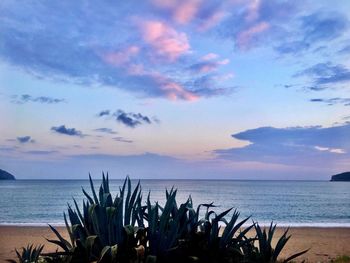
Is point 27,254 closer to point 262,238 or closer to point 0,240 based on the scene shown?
point 262,238

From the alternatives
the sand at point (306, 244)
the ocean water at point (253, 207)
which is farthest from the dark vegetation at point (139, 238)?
the sand at point (306, 244)

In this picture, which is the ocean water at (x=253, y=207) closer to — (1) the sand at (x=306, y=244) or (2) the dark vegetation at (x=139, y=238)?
(2) the dark vegetation at (x=139, y=238)

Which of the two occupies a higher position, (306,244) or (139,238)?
(139,238)

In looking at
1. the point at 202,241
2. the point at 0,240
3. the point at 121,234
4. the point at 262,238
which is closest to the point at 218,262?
the point at 202,241

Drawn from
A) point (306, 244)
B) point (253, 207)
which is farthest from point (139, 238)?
point (253, 207)

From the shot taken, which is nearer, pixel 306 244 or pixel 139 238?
pixel 139 238

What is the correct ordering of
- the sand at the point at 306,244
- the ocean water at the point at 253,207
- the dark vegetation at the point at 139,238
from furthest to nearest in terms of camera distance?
the ocean water at the point at 253,207
the sand at the point at 306,244
the dark vegetation at the point at 139,238

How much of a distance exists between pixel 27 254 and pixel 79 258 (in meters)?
1.81

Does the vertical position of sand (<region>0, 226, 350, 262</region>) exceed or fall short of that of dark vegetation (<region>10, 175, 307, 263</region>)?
it falls short

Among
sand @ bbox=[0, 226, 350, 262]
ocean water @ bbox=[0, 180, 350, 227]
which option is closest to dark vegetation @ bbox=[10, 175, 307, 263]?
ocean water @ bbox=[0, 180, 350, 227]

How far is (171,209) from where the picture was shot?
6.04 m

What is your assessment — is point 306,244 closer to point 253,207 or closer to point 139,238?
point 139,238

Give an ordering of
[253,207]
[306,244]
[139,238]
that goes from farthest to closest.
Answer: [253,207] → [306,244] → [139,238]

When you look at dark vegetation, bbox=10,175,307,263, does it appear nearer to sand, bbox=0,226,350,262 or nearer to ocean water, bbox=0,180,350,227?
ocean water, bbox=0,180,350,227
